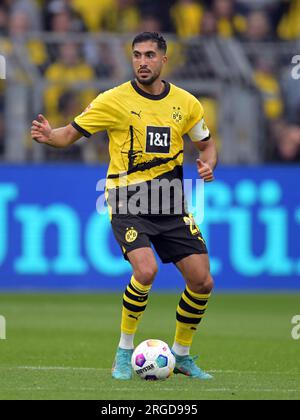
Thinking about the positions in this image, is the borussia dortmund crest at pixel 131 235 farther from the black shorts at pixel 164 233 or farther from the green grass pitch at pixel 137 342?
the green grass pitch at pixel 137 342

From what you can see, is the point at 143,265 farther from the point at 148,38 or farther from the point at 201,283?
the point at 148,38

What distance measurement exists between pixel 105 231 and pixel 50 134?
7.32 meters

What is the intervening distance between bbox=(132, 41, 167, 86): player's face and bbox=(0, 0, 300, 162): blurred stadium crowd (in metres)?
7.42

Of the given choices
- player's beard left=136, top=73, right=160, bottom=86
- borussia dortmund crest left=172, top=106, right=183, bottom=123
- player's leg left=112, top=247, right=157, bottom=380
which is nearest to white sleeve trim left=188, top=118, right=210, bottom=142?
borussia dortmund crest left=172, top=106, right=183, bottom=123

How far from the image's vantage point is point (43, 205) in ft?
52.7

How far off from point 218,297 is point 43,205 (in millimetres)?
2685

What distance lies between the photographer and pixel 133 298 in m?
8.62

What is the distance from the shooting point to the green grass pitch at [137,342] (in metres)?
7.93

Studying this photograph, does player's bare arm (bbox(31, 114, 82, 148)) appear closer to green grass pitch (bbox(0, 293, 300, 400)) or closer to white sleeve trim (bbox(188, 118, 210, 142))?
white sleeve trim (bbox(188, 118, 210, 142))

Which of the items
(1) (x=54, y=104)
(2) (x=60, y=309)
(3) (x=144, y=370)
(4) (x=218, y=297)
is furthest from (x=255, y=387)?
(1) (x=54, y=104)

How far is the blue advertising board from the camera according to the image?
1595 cm

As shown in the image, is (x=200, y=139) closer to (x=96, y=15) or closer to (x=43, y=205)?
(x=43, y=205)

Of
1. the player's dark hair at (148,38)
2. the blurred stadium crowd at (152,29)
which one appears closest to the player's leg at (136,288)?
the player's dark hair at (148,38)

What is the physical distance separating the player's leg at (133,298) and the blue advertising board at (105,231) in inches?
287
